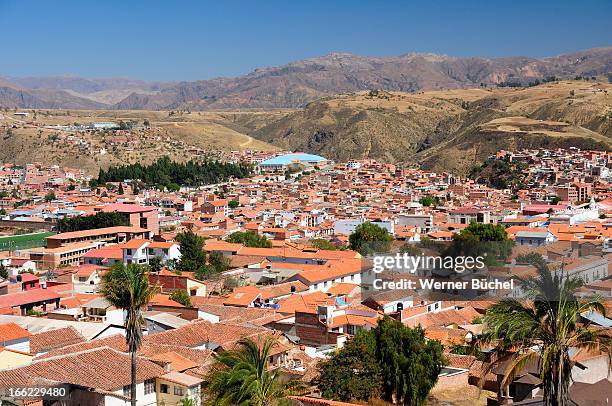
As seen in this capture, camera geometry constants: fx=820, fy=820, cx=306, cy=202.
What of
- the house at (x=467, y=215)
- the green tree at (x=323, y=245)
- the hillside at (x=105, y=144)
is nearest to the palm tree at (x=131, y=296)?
the green tree at (x=323, y=245)

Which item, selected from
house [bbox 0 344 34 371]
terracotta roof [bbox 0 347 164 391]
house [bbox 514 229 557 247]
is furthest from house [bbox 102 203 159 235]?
terracotta roof [bbox 0 347 164 391]

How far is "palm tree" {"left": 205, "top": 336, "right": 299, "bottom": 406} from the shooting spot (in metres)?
9.06

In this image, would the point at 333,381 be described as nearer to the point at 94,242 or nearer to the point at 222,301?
the point at 222,301

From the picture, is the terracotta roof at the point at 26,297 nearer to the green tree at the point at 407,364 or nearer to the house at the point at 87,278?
the house at the point at 87,278

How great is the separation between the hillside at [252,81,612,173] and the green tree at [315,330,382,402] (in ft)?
205

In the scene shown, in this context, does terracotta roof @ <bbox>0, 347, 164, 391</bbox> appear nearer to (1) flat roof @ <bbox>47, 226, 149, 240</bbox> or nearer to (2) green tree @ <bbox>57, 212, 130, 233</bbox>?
(1) flat roof @ <bbox>47, 226, 149, 240</bbox>

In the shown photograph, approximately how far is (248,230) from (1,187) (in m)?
30.0

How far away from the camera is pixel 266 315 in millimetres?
18688

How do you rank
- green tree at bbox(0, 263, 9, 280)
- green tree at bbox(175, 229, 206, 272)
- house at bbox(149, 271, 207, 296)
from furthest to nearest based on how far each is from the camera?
green tree at bbox(175, 229, 206, 272) < green tree at bbox(0, 263, 9, 280) < house at bbox(149, 271, 207, 296)

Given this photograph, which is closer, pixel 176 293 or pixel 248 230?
pixel 176 293

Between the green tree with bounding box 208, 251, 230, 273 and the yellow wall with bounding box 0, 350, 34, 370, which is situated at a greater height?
the yellow wall with bounding box 0, 350, 34, 370

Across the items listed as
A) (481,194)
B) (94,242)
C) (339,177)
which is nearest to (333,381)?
(94,242)

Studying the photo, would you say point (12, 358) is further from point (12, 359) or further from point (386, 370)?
point (386, 370)

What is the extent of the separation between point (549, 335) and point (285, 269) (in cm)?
2204
